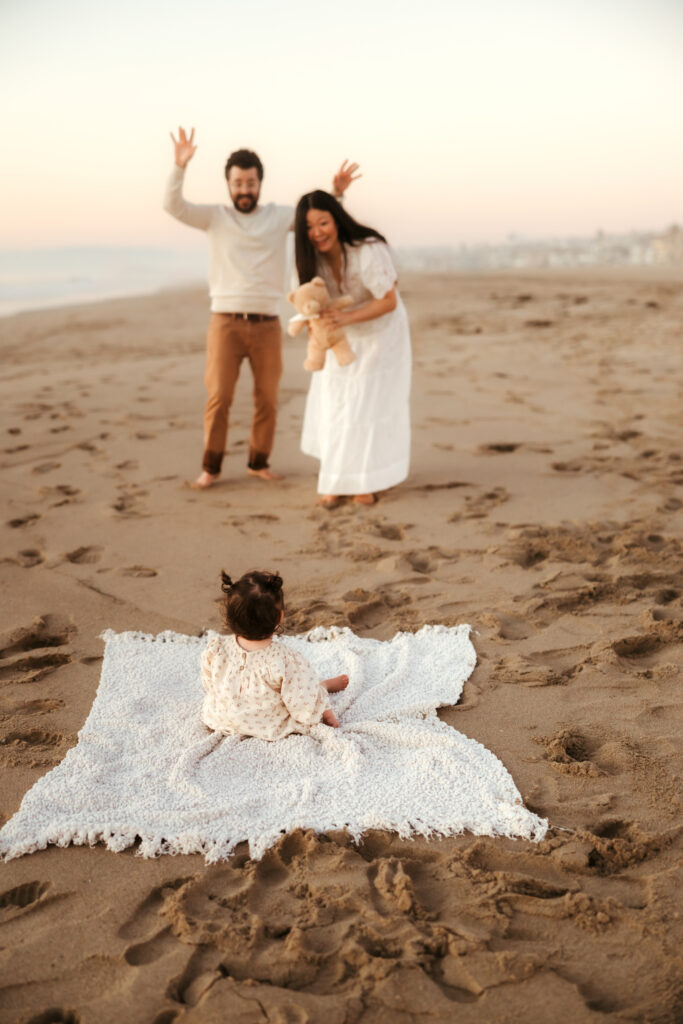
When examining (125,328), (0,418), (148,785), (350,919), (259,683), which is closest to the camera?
(350,919)

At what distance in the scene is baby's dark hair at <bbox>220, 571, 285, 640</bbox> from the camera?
8.70 feet

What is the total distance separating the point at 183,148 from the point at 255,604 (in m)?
3.37

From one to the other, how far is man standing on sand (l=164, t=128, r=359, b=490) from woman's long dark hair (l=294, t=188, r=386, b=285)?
34 cm

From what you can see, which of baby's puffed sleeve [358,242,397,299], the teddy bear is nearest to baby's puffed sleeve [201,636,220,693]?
the teddy bear

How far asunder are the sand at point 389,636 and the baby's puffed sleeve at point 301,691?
0.46 meters

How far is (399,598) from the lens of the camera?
3.82 m

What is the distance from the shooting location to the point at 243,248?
510cm

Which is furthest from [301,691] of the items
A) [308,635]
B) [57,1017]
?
[57,1017]

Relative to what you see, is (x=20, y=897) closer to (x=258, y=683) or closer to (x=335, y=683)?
(x=258, y=683)

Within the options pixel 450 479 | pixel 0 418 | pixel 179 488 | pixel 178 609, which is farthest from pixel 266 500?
pixel 0 418

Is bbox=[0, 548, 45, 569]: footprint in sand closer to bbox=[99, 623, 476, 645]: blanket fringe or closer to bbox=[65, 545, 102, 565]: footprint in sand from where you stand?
bbox=[65, 545, 102, 565]: footprint in sand

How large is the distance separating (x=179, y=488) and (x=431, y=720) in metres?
3.03

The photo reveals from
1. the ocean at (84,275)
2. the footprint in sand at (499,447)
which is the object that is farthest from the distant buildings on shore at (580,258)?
the footprint in sand at (499,447)

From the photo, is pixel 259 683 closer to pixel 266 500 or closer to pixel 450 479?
pixel 266 500
